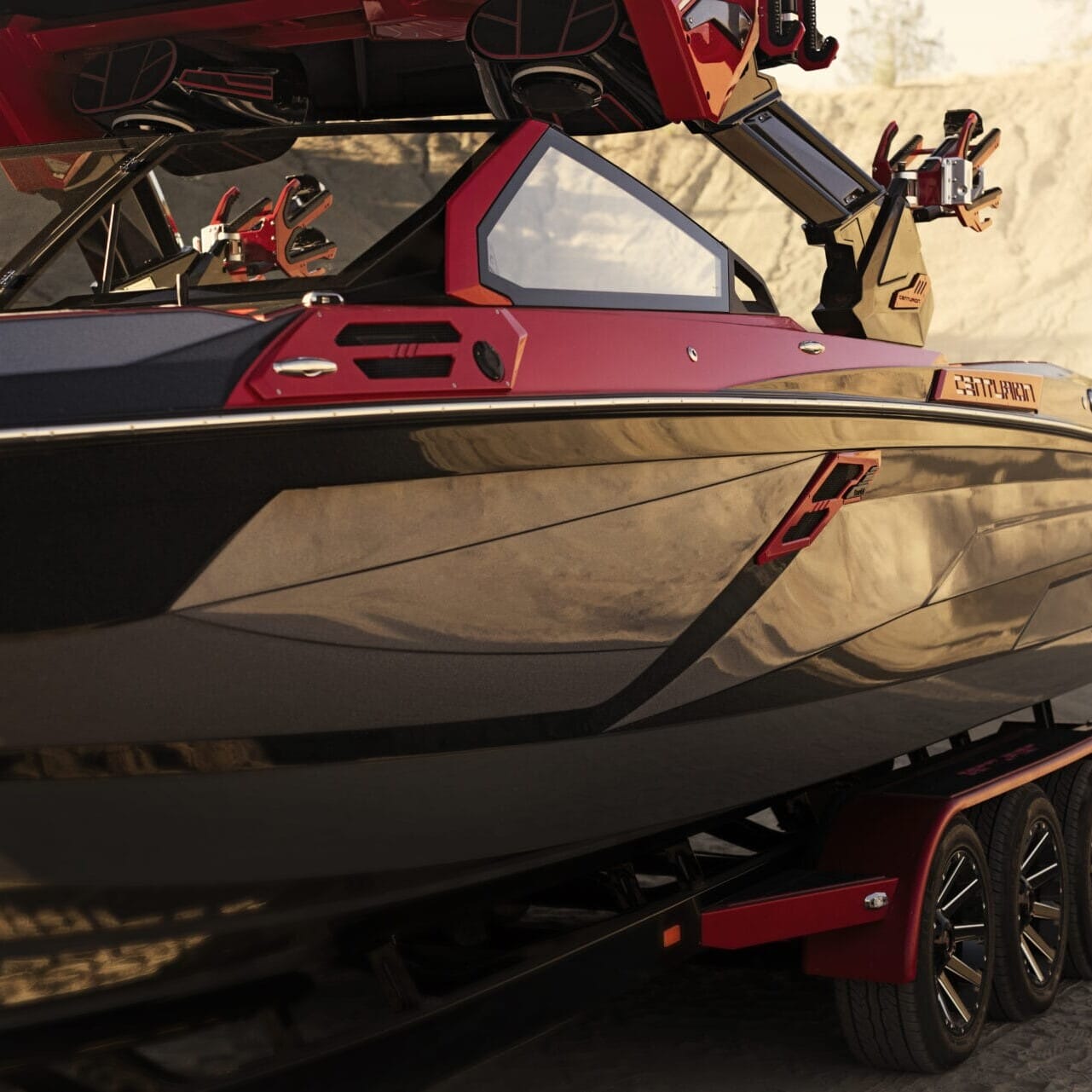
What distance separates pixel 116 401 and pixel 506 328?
29.0 inches

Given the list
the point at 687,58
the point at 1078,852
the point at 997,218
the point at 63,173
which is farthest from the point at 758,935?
the point at 997,218

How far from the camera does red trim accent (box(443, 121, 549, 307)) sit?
2.90 metres

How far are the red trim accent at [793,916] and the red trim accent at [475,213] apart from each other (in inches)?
62.5

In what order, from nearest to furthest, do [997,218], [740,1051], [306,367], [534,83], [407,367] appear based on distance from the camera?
[306,367] → [407,367] → [534,83] → [740,1051] → [997,218]

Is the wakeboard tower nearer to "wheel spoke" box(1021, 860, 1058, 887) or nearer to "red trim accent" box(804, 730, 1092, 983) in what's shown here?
"red trim accent" box(804, 730, 1092, 983)

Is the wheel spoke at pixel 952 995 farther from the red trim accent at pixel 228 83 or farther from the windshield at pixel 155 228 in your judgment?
the red trim accent at pixel 228 83

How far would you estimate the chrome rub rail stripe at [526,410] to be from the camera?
236cm

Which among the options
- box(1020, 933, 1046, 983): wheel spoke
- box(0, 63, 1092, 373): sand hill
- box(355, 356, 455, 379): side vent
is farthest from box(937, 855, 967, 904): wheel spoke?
box(0, 63, 1092, 373): sand hill

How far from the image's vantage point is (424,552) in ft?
8.70

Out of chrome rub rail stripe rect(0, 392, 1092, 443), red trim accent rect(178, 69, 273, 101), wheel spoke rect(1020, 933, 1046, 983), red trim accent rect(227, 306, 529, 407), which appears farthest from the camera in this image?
wheel spoke rect(1020, 933, 1046, 983)

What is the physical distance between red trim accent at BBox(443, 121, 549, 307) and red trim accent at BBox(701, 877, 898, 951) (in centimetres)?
159

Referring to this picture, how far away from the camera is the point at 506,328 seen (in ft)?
9.12

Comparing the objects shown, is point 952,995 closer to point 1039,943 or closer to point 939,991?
point 939,991

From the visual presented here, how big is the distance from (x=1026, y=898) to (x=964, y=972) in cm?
51
